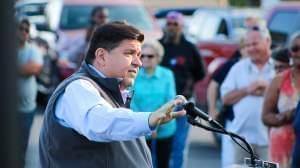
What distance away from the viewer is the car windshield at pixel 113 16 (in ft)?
48.6

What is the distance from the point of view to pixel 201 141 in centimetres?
1280

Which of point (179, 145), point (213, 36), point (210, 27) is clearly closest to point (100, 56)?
point (179, 145)

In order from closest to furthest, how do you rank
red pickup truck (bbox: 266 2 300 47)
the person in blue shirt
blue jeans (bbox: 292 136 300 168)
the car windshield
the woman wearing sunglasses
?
1. blue jeans (bbox: 292 136 300 168)
2. the woman wearing sunglasses
3. the person in blue shirt
4. red pickup truck (bbox: 266 2 300 47)
5. the car windshield

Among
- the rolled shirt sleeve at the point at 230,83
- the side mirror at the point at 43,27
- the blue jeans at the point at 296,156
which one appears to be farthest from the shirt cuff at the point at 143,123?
the side mirror at the point at 43,27

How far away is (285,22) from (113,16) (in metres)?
3.62

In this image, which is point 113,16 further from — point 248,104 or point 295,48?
point 295,48

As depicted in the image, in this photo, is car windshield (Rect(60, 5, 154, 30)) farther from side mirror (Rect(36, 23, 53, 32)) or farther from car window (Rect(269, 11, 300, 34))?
side mirror (Rect(36, 23, 53, 32))

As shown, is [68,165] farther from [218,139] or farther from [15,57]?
[218,139]

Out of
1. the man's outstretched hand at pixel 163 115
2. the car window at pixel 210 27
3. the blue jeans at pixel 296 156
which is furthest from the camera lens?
the car window at pixel 210 27

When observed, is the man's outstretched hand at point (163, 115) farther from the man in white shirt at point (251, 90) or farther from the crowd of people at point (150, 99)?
the man in white shirt at point (251, 90)

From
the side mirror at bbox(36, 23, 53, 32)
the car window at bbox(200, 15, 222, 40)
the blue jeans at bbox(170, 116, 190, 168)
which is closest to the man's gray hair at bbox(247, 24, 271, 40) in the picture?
the blue jeans at bbox(170, 116, 190, 168)

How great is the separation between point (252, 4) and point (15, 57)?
3376 centimetres

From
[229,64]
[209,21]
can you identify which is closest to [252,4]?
[209,21]

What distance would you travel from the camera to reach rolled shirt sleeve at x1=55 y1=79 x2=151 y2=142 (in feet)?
9.09
